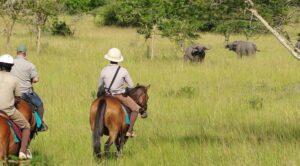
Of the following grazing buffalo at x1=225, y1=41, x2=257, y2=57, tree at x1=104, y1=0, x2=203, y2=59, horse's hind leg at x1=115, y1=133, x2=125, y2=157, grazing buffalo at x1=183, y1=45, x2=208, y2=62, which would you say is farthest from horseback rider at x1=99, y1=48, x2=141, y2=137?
grazing buffalo at x1=225, y1=41, x2=257, y2=57

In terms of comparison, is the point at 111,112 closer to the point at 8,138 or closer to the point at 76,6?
the point at 8,138

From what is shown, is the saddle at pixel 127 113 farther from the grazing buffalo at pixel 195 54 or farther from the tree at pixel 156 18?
the tree at pixel 156 18

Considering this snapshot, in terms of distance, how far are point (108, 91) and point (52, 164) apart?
1898 mm

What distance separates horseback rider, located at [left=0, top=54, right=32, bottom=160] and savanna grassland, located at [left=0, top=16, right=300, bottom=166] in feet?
0.92

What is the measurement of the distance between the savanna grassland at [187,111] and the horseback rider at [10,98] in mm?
280

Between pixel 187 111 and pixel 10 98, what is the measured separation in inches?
276

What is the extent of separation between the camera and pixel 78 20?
52125 millimetres

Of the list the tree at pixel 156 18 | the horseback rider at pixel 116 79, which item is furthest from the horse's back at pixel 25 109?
the tree at pixel 156 18

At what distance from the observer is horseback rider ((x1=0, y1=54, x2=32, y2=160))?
823 centimetres

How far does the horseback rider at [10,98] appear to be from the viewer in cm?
823

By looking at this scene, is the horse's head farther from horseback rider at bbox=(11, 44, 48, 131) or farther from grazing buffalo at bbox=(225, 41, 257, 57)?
grazing buffalo at bbox=(225, 41, 257, 57)

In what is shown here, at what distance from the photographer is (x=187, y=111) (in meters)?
14.7

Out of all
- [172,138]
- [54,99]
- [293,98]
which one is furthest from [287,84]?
[172,138]

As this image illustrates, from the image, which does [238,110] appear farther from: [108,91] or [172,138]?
[108,91]
